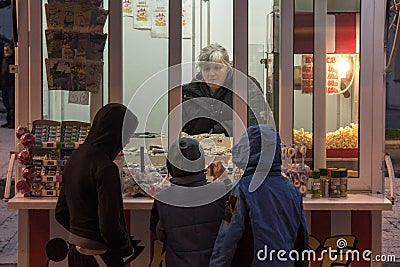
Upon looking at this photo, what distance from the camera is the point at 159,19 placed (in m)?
4.61

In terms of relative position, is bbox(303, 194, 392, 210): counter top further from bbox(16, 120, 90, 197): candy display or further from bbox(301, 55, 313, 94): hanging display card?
bbox(16, 120, 90, 197): candy display

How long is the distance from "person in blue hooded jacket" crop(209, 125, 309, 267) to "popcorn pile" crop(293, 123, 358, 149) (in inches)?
38.9

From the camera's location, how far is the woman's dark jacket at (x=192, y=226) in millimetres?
3539

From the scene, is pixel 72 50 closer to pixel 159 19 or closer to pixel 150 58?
pixel 150 58

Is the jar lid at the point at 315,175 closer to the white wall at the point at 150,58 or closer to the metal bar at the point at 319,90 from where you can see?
→ the metal bar at the point at 319,90

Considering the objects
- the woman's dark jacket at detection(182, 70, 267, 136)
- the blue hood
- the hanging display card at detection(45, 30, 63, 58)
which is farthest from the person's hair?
the blue hood

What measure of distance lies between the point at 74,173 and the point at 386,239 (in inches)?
208

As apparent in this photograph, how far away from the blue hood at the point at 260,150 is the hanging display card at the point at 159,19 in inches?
51.3

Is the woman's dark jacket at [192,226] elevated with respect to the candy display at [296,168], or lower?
lower

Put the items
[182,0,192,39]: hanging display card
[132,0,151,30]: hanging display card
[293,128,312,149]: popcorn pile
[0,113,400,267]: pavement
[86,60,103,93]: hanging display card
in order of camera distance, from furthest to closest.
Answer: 1. [0,113,400,267]: pavement
2. [182,0,192,39]: hanging display card
3. [132,0,151,30]: hanging display card
4. [293,128,312,149]: popcorn pile
5. [86,60,103,93]: hanging display card

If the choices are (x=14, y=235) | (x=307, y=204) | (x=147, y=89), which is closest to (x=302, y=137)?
(x=307, y=204)

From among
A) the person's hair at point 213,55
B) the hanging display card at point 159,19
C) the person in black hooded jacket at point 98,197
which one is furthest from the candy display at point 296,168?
the person in black hooded jacket at point 98,197

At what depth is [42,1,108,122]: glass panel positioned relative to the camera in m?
4.30

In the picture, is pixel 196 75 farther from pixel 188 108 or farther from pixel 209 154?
pixel 209 154
